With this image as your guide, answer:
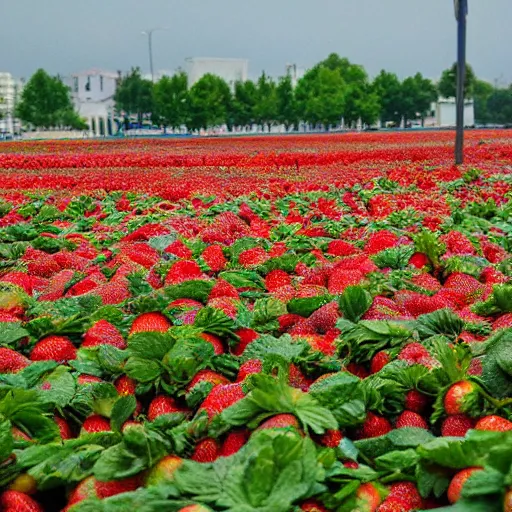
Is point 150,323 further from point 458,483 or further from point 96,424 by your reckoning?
point 458,483

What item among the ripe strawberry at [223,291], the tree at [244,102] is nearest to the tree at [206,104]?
the tree at [244,102]

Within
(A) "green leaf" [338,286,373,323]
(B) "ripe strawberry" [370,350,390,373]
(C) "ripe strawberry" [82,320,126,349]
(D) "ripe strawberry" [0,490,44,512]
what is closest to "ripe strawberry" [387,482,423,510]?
(B) "ripe strawberry" [370,350,390,373]

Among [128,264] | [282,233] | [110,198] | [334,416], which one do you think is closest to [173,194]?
[110,198]

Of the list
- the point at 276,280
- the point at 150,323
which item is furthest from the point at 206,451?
the point at 276,280

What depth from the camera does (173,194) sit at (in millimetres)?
10047

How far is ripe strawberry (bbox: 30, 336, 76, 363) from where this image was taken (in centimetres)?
314

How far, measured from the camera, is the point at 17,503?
202cm

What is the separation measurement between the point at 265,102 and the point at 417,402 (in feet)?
267

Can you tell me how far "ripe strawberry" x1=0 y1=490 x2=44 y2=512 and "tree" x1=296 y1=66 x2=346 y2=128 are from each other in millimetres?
79040

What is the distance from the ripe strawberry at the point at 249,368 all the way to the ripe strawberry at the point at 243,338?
0.76 feet

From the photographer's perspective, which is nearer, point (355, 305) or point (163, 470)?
point (163, 470)

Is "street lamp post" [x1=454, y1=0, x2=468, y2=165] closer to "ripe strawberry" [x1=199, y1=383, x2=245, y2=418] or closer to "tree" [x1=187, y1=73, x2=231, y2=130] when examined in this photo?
"ripe strawberry" [x1=199, y1=383, x2=245, y2=418]

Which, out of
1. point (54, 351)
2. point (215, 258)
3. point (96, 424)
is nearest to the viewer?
point (96, 424)

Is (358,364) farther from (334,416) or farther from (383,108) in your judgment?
(383,108)
